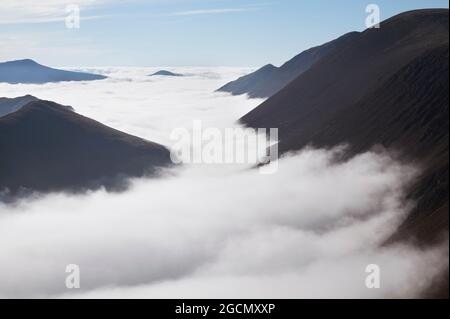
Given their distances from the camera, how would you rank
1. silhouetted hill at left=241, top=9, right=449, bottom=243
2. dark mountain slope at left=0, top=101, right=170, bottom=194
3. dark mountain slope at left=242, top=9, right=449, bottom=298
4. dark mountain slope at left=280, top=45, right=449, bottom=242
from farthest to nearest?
A: dark mountain slope at left=0, top=101, right=170, bottom=194
silhouetted hill at left=241, top=9, right=449, bottom=243
dark mountain slope at left=280, top=45, right=449, bottom=242
dark mountain slope at left=242, top=9, right=449, bottom=298

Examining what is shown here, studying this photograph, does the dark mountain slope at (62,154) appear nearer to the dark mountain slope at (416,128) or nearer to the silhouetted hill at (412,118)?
the silhouetted hill at (412,118)

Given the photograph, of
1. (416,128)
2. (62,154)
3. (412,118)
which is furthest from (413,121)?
(62,154)

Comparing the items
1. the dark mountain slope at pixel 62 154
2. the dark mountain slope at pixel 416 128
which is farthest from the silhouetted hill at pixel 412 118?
the dark mountain slope at pixel 62 154

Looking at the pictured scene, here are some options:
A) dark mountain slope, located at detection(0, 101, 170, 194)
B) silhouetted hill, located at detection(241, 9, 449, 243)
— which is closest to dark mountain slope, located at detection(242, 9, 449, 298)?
silhouetted hill, located at detection(241, 9, 449, 243)

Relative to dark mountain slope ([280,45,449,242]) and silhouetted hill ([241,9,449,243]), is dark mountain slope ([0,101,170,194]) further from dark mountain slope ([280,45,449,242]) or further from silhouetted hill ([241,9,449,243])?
dark mountain slope ([280,45,449,242])

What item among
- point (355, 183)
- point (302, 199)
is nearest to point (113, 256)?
point (302, 199)

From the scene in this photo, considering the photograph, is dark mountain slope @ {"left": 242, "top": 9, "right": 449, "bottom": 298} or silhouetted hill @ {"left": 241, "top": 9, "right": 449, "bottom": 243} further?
silhouetted hill @ {"left": 241, "top": 9, "right": 449, "bottom": 243}

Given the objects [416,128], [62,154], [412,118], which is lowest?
[416,128]

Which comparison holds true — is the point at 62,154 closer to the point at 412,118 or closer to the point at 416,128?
the point at 412,118
